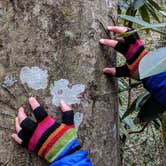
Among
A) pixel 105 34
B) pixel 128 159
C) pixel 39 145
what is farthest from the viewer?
pixel 128 159

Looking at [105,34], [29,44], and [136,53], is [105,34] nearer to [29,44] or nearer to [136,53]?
[136,53]

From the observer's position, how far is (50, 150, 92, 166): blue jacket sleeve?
83cm

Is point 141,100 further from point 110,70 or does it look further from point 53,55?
point 53,55

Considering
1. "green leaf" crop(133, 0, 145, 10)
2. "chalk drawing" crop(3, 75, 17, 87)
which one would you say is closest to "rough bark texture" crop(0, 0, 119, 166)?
"chalk drawing" crop(3, 75, 17, 87)

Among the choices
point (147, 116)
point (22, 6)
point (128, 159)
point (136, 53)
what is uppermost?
point (22, 6)

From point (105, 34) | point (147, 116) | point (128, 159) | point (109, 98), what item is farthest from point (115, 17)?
point (128, 159)

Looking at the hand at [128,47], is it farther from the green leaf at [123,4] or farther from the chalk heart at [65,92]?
the green leaf at [123,4]

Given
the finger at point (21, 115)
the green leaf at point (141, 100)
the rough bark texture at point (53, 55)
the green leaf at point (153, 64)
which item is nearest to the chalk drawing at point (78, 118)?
the rough bark texture at point (53, 55)

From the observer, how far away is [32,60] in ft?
2.80

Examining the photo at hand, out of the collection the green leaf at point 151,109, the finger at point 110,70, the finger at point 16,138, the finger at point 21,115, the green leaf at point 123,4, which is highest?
the green leaf at point 123,4

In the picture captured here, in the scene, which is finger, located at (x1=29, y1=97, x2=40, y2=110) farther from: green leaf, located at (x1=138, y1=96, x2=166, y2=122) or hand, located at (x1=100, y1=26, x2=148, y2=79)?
green leaf, located at (x1=138, y1=96, x2=166, y2=122)

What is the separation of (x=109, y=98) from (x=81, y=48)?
0.48ft

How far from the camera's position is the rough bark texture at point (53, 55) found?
853 millimetres

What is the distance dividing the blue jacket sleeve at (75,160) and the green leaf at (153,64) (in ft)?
0.88
